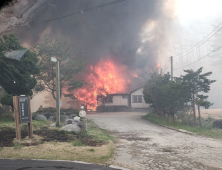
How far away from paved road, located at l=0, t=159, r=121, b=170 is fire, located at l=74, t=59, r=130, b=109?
3082 cm

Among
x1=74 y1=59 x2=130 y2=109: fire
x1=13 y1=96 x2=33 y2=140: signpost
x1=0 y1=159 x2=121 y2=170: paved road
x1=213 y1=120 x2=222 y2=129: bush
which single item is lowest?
x1=213 y1=120 x2=222 y2=129: bush

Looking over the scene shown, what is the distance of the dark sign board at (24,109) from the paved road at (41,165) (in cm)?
292

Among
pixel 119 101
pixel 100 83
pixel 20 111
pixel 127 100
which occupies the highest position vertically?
pixel 100 83

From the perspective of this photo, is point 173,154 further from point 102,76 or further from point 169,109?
point 102,76

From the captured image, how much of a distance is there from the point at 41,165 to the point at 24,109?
156 inches

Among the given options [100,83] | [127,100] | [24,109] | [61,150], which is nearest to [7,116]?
[24,109]

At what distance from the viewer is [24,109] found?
9.77m

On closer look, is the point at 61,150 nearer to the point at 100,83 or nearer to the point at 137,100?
the point at 100,83

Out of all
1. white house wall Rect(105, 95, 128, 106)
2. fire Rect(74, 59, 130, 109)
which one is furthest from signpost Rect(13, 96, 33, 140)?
white house wall Rect(105, 95, 128, 106)

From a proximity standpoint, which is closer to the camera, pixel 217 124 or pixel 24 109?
pixel 24 109

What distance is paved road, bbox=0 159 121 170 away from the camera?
6.19m

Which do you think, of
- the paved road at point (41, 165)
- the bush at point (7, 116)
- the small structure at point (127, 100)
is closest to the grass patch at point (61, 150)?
the paved road at point (41, 165)

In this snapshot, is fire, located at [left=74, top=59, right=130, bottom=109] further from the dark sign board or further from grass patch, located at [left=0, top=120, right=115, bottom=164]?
grass patch, located at [left=0, top=120, right=115, bottom=164]

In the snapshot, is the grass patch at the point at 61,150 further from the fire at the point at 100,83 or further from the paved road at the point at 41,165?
the fire at the point at 100,83
